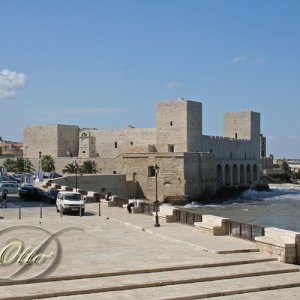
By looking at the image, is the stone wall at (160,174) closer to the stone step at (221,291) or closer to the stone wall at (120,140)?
the stone wall at (120,140)

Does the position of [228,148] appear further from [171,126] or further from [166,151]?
[166,151]

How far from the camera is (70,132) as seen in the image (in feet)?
266

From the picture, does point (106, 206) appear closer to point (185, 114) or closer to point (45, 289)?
point (45, 289)

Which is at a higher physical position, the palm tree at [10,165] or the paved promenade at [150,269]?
the palm tree at [10,165]

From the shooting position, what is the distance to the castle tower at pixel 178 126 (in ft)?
221

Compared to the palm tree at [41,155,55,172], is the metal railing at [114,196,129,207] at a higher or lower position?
lower

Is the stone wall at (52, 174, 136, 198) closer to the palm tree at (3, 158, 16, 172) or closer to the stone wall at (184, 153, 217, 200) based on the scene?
the stone wall at (184, 153, 217, 200)

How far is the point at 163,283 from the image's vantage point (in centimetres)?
1232

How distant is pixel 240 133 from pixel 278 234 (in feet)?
236

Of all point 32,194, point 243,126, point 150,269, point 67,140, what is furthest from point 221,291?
point 243,126

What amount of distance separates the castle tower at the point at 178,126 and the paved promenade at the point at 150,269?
47983 mm

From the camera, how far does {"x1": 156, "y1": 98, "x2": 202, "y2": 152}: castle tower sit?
2648 inches

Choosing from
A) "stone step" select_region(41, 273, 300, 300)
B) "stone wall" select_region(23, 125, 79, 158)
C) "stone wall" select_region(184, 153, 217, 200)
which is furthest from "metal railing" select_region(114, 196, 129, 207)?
"stone wall" select_region(23, 125, 79, 158)

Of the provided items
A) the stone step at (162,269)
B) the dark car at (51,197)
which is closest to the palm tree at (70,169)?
the dark car at (51,197)
